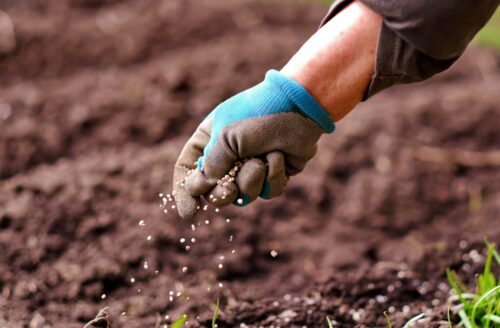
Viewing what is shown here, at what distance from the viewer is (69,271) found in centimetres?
263

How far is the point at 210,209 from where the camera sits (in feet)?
10.1

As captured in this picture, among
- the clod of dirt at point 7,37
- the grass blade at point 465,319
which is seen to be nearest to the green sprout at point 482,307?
the grass blade at point 465,319

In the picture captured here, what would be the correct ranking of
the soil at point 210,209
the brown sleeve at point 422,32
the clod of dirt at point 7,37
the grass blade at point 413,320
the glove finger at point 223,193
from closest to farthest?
the brown sleeve at point 422,32, the glove finger at point 223,193, the grass blade at point 413,320, the soil at point 210,209, the clod of dirt at point 7,37

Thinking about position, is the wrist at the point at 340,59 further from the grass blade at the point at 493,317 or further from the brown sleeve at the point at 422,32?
the grass blade at the point at 493,317

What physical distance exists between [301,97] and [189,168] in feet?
Result: 1.28

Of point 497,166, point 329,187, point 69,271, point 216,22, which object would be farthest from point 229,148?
point 216,22

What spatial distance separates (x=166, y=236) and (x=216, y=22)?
2261mm

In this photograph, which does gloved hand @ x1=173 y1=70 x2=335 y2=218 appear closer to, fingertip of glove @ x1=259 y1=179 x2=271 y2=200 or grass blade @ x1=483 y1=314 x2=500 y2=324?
fingertip of glove @ x1=259 y1=179 x2=271 y2=200

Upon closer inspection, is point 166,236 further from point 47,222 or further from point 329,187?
point 329,187

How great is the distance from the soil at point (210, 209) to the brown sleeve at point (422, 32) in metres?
0.76

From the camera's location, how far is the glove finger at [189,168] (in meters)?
1.96

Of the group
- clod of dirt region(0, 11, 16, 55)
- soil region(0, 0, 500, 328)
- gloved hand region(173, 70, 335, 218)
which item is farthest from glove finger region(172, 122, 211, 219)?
clod of dirt region(0, 11, 16, 55)

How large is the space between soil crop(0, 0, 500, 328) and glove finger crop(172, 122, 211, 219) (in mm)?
409

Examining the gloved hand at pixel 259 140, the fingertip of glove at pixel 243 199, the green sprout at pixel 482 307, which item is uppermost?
the gloved hand at pixel 259 140
